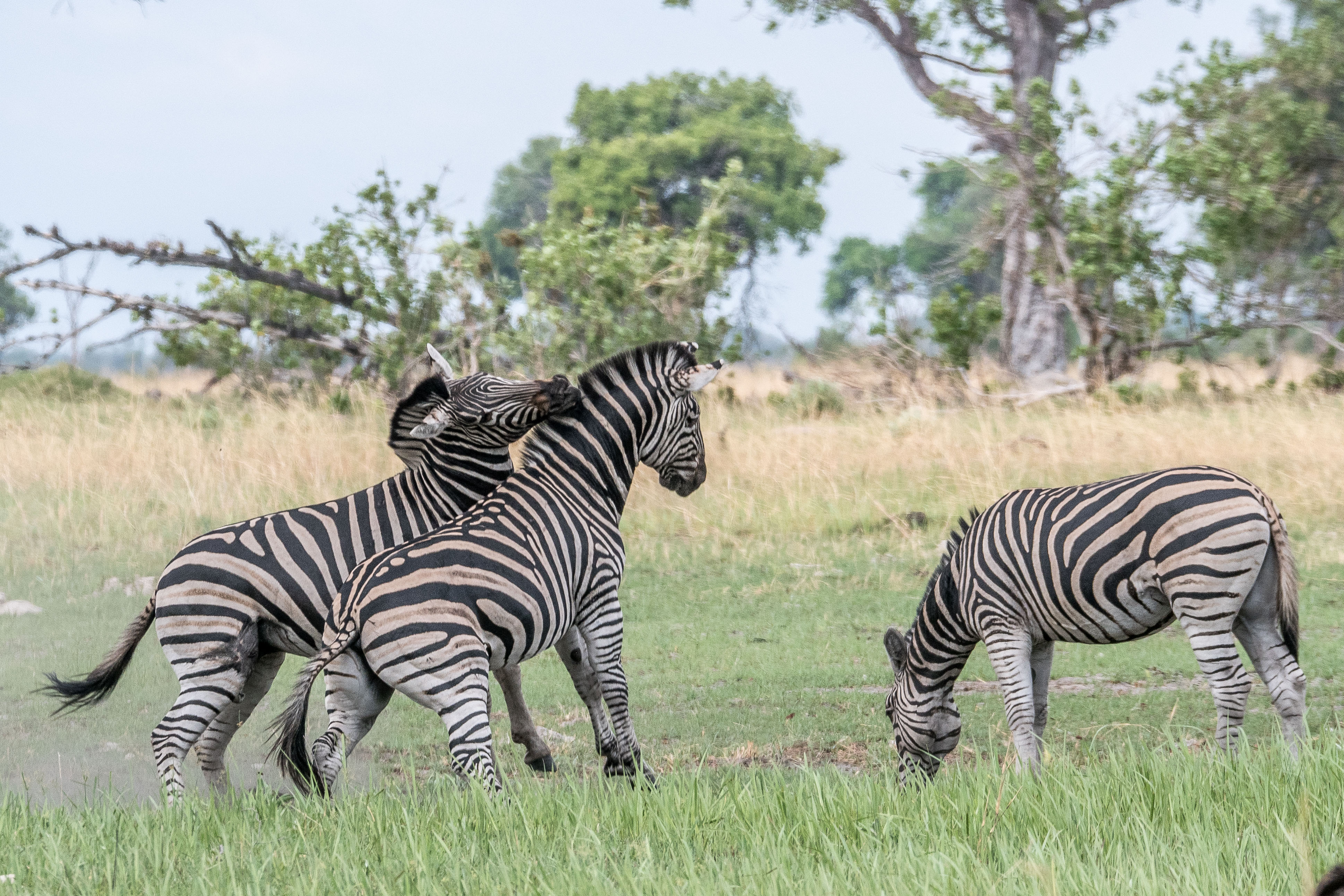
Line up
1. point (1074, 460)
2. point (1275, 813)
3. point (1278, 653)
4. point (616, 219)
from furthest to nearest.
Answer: point (616, 219) → point (1074, 460) → point (1278, 653) → point (1275, 813)

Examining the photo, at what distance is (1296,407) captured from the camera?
49.9 ft

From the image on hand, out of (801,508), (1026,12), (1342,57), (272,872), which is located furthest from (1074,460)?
(1342,57)

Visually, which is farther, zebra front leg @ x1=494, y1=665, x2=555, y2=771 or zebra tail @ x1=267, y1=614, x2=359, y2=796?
zebra front leg @ x1=494, y1=665, x2=555, y2=771

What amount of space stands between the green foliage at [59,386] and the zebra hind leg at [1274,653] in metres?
17.0

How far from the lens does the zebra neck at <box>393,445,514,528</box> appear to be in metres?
4.96

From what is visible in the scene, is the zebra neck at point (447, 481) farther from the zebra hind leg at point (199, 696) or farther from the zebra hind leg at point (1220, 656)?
the zebra hind leg at point (1220, 656)

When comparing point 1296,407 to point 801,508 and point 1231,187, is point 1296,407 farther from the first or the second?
point 801,508

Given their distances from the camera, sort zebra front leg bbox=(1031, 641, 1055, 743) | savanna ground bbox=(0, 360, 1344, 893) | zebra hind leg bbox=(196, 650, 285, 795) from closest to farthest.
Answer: savanna ground bbox=(0, 360, 1344, 893), zebra hind leg bbox=(196, 650, 285, 795), zebra front leg bbox=(1031, 641, 1055, 743)

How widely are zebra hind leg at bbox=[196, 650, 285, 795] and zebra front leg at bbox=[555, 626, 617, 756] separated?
1.16m

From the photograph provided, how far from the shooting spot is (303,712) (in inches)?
154

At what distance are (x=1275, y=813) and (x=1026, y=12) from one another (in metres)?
19.9

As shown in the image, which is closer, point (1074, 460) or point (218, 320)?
point (1074, 460)

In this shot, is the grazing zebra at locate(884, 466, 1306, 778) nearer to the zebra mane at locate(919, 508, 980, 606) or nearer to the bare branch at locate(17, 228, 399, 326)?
the zebra mane at locate(919, 508, 980, 606)

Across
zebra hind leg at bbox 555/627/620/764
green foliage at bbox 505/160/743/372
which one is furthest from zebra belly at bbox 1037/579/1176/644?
green foliage at bbox 505/160/743/372
